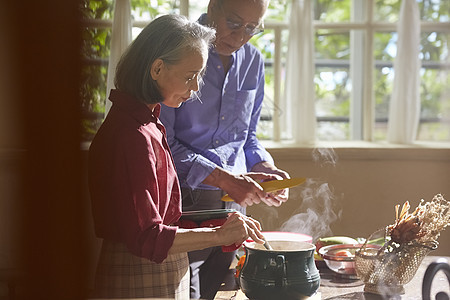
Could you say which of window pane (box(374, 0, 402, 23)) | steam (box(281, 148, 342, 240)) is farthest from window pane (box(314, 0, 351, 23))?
steam (box(281, 148, 342, 240))

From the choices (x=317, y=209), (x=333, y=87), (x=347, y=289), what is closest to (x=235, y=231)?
(x=347, y=289)

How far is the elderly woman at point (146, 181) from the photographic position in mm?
1146

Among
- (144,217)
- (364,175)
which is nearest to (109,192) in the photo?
(144,217)

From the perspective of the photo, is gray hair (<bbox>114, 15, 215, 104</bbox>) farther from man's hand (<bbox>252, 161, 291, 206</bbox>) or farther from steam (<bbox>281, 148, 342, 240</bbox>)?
steam (<bbox>281, 148, 342, 240</bbox>)

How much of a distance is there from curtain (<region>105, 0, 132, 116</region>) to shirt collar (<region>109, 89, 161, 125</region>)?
166 centimetres

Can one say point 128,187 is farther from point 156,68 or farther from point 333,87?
point 333,87

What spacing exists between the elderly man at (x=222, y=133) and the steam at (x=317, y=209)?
21cm

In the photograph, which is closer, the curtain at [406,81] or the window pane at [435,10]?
the curtain at [406,81]

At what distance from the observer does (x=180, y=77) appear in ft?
4.21

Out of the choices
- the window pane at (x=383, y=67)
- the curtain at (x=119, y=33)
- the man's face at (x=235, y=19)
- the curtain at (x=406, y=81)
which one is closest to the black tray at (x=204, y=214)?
the man's face at (x=235, y=19)

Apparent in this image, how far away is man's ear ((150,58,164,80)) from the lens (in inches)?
49.6

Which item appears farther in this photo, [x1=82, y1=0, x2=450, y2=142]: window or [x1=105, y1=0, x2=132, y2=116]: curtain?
[x1=82, y1=0, x2=450, y2=142]: window

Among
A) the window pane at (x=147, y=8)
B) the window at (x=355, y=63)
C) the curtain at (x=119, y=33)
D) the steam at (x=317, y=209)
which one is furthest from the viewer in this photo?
the window at (x=355, y=63)

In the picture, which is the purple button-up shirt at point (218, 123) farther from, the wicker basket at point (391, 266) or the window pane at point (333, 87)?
the window pane at point (333, 87)
